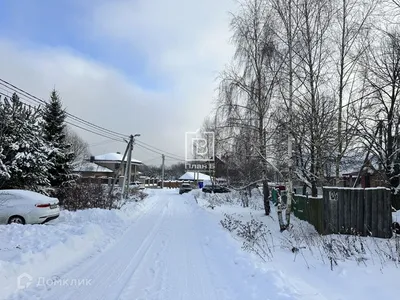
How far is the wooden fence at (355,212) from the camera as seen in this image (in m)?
9.07

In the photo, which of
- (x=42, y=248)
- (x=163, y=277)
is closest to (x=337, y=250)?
(x=163, y=277)

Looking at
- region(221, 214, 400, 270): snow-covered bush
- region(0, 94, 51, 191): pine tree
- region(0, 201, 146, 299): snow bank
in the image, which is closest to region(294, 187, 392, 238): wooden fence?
region(221, 214, 400, 270): snow-covered bush

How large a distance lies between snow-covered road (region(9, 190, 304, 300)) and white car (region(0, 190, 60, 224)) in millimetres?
5006

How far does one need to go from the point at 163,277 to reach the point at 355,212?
702 centimetres

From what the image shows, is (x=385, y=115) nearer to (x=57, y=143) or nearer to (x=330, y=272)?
(x=330, y=272)

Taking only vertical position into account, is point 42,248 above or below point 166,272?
above

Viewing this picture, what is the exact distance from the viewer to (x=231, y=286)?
509 centimetres

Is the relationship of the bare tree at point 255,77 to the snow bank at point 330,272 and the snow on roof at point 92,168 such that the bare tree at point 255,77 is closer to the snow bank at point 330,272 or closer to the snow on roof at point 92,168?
the snow bank at point 330,272

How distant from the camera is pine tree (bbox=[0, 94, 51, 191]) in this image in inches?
600

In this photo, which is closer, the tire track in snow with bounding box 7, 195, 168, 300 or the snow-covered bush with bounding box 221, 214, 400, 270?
the tire track in snow with bounding box 7, 195, 168, 300

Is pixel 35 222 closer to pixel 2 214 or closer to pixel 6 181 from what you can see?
pixel 2 214

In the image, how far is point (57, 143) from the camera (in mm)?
20547

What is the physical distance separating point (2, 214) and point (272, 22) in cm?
1330

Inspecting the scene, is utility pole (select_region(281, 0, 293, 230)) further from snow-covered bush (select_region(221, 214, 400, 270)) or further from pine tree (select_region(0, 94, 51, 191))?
pine tree (select_region(0, 94, 51, 191))
